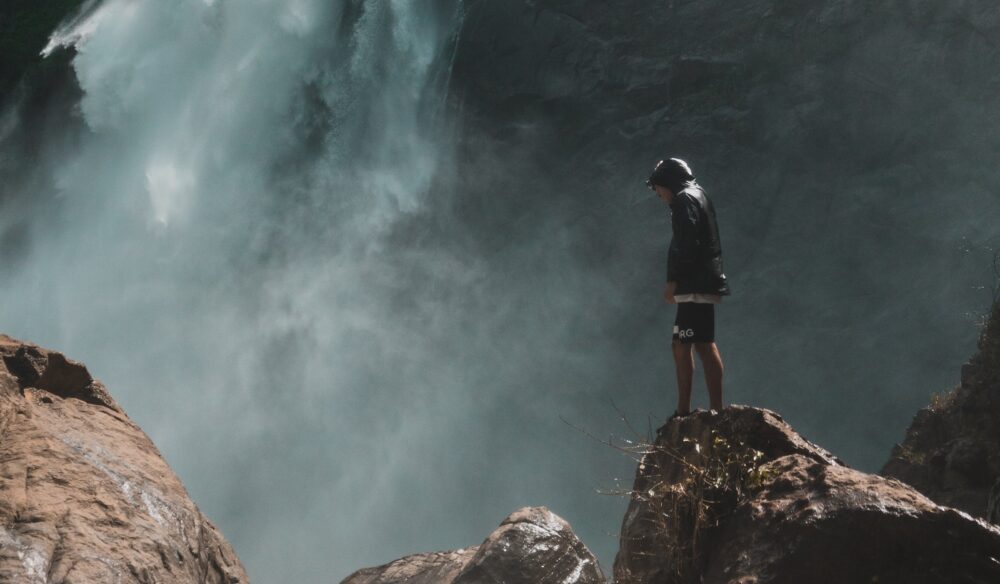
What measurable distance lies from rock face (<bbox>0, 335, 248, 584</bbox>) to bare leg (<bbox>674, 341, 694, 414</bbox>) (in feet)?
7.67

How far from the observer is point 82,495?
392cm

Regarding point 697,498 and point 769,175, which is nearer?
point 697,498

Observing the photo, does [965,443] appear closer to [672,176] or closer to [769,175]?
[672,176]

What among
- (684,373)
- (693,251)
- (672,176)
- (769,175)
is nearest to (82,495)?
(684,373)

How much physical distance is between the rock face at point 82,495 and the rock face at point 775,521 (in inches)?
75.0

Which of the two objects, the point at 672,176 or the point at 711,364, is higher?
the point at 672,176

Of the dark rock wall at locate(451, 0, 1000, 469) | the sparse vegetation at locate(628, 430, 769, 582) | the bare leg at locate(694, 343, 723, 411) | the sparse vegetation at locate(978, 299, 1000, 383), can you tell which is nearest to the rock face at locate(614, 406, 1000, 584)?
the sparse vegetation at locate(628, 430, 769, 582)

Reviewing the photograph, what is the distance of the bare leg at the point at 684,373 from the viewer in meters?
A: 4.89

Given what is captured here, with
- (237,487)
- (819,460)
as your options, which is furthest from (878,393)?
(819,460)

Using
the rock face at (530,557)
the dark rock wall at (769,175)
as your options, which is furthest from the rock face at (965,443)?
the dark rock wall at (769,175)

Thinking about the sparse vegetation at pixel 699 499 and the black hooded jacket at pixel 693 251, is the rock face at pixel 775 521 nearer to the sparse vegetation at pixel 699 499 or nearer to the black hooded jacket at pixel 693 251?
the sparse vegetation at pixel 699 499

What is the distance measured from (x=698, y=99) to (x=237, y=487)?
515 inches

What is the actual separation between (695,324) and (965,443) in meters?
4.85

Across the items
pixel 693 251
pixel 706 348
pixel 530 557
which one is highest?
pixel 693 251
